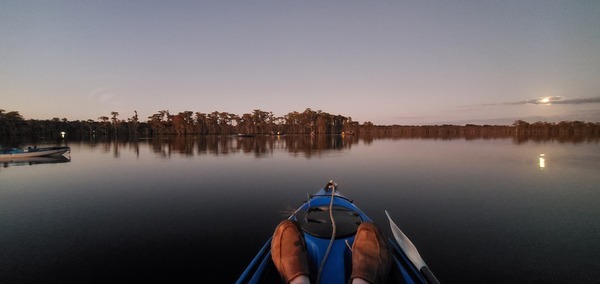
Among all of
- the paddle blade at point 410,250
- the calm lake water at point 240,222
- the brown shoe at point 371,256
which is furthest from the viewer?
the calm lake water at point 240,222

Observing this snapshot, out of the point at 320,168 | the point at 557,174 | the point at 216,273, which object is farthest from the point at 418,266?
the point at 557,174

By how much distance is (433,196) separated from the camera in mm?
13125

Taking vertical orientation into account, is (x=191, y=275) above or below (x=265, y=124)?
below

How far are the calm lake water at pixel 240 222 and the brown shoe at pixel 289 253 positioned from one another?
233 centimetres

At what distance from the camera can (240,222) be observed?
30.3 feet

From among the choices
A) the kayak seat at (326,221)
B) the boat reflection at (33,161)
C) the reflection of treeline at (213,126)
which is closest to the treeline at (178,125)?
the reflection of treeline at (213,126)

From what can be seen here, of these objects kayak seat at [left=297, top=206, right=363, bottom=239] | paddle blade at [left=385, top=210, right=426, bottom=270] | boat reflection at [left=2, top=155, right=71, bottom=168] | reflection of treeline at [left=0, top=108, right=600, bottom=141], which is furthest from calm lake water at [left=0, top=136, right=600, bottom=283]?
reflection of treeline at [left=0, top=108, right=600, bottom=141]

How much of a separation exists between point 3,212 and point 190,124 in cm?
14096

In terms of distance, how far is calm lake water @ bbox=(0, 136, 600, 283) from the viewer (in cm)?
613

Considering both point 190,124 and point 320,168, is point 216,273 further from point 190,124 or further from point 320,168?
point 190,124

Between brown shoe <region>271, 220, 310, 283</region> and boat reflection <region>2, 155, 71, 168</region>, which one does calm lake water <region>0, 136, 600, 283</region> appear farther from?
boat reflection <region>2, 155, 71, 168</region>

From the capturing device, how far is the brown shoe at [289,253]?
391 cm

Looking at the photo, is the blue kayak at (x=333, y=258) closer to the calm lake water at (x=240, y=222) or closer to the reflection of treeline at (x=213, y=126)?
the calm lake water at (x=240, y=222)

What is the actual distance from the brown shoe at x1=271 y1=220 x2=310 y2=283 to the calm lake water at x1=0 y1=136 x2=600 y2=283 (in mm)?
2333
